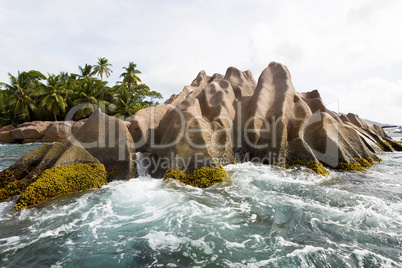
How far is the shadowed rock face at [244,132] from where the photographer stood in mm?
11102

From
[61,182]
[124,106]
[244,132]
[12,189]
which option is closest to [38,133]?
[124,106]

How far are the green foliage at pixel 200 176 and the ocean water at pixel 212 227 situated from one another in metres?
0.43

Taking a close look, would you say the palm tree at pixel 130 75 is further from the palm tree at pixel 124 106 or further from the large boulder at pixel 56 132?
the large boulder at pixel 56 132

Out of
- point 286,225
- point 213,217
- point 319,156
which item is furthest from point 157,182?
point 319,156

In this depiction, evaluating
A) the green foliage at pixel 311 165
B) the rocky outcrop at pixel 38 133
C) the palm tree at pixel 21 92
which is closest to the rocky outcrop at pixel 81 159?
the green foliage at pixel 311 165

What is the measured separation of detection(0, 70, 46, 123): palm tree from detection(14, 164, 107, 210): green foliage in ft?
109

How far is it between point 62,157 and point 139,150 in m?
4.05

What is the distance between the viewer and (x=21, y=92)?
34000mm

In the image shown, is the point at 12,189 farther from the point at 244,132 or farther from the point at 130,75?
the point at 130,75

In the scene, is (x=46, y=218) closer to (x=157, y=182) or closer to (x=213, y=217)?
(x=157, y=182)

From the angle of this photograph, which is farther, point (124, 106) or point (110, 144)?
point (124, 106)

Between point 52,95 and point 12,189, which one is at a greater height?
point 52,95

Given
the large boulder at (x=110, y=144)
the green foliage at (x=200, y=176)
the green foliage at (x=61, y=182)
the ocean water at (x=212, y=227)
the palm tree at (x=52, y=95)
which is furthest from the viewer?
the palm tree at (x=52, y=95)

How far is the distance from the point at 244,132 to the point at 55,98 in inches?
1260
